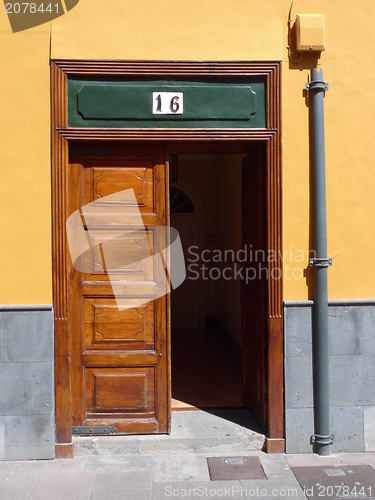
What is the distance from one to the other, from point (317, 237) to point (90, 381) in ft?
8.11

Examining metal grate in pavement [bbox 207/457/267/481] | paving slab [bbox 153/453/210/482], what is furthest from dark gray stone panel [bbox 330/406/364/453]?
paving slab [bbox 153/453/210/482]

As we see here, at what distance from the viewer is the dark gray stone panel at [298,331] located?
14.1 feet

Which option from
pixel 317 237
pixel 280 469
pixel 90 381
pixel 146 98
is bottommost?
pixel 280 469

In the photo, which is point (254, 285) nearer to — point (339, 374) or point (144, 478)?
point (339, 374)

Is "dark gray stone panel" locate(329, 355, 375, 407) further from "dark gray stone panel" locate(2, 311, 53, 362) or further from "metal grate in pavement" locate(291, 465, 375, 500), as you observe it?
"dark gray stone panel" locate(2, 311, 53, 362)

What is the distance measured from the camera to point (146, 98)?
425 centimetres

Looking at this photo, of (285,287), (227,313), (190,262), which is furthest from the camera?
(190,262)

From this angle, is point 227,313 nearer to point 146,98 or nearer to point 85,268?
point 85,268

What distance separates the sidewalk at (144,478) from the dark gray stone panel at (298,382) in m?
0.48

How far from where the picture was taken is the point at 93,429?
14.2 feet

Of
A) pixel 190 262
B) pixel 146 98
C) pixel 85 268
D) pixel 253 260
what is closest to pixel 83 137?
pixel 146 98

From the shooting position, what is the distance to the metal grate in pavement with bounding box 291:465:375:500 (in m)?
3.59

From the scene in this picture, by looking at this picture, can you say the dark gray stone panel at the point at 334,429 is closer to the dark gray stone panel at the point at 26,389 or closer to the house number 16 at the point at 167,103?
the dark gray stone panel at the point at 26,389

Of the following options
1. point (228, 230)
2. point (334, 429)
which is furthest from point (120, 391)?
point (228, 230)
